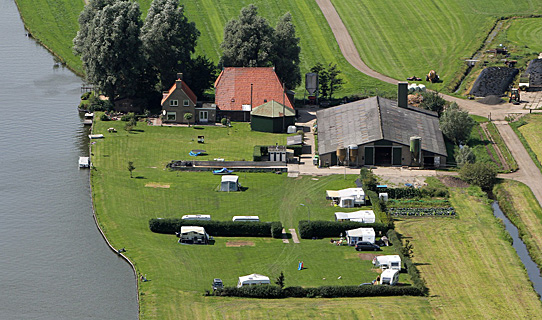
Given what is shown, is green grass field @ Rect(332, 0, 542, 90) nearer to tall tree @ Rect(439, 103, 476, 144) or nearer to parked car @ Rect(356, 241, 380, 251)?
tall tree @ Rect(439, 103, 476, 144)

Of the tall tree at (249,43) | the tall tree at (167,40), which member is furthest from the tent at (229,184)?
the tall tree at (249,43)

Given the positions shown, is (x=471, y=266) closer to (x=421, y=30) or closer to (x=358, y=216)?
(x=358, y=216)

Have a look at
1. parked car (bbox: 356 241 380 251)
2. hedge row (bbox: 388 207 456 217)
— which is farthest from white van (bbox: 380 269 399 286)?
hedge row (bbox: 388 207 456 217)

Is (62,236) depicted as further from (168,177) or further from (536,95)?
(536,95)

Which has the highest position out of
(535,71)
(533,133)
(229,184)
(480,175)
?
(535,71)

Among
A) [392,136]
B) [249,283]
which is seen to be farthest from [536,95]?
[249,283]

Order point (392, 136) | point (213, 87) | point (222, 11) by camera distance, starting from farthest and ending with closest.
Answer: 1. point (222, 11)
2. point (213, 87)
3. point (392, 136)

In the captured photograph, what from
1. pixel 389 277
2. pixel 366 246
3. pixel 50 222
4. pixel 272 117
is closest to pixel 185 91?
pixel 272 117
